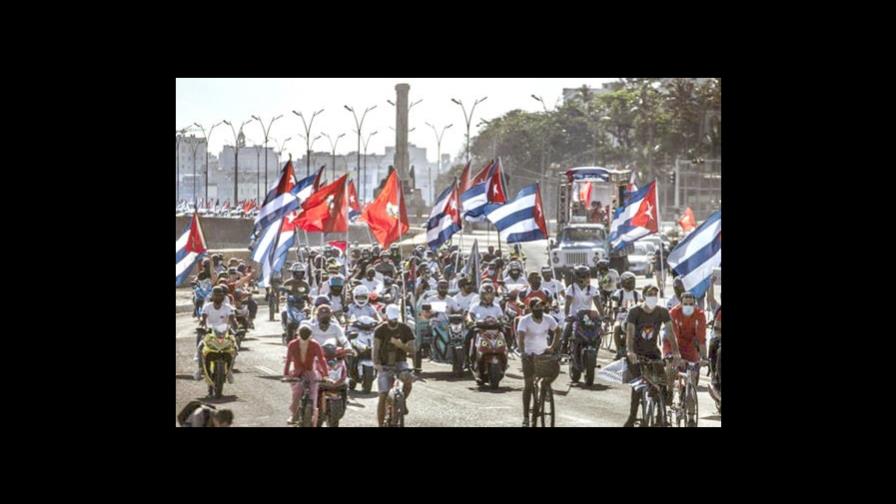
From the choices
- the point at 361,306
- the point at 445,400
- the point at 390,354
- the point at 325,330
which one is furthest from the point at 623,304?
the point at 390,354

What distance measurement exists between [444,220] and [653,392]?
11.0m

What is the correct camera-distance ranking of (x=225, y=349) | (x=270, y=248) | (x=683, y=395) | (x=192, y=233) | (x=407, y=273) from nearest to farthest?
(x=683, y=395) → (x=225, y=349) → (x=270, y=248) → (x=192, y=233) → (x=407, y=273)

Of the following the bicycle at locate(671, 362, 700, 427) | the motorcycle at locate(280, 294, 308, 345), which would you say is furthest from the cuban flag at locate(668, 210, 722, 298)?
the motorcycle at locate(280, 294, 308, 345)

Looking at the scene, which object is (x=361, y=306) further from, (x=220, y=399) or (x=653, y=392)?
(x=653, y=392)

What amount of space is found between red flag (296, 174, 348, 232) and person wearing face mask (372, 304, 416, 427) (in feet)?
25.8

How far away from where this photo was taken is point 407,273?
28328 millimetres

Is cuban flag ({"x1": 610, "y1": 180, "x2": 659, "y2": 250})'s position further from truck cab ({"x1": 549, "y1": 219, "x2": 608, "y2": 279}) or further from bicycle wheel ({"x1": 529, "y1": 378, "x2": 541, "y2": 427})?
truck cab ({"x1": 549, "y1": 219, "x2": 608, "y2": 279})

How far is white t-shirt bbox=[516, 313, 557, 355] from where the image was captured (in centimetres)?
1536

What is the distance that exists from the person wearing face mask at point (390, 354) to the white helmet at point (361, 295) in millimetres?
2830

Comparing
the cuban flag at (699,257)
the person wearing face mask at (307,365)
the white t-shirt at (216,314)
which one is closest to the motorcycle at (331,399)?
the person wearing face mask at (307,365)

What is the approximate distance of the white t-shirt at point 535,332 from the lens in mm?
15355
